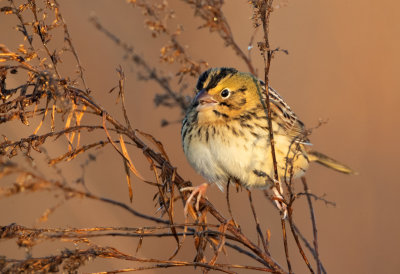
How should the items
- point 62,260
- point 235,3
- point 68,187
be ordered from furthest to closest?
1. point 235,3
2. point 62,260
3. point 68,187

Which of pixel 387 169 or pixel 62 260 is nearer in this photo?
pixel 62 260

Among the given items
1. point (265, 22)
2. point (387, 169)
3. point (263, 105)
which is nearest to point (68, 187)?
point (265, 22)

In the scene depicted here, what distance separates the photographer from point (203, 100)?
2.41 metres

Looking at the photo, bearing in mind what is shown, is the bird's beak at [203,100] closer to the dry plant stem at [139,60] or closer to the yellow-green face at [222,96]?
the yellow-green face at [222,96]

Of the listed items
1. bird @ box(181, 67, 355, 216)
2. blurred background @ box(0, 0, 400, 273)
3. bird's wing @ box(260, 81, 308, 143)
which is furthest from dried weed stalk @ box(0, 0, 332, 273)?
blurred background @ box(0, 0, 400, 273)

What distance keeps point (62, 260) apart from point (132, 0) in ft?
3.02

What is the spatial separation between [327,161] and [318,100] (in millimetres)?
786

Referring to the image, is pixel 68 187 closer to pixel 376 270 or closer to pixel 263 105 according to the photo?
pixel 263 105

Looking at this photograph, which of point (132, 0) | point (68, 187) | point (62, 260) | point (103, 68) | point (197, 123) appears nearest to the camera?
point (68, 187)

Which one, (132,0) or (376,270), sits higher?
(132,0)

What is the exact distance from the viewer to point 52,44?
355 cm

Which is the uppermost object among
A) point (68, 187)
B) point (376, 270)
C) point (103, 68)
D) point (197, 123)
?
point (103, 68)

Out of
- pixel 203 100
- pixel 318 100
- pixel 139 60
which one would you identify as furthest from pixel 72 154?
pixel 318 100

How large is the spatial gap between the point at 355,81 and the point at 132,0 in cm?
232
